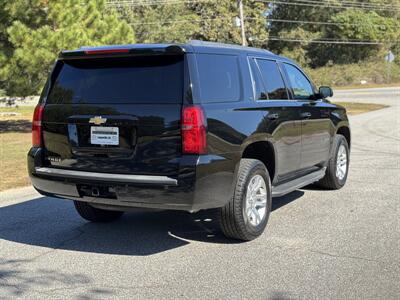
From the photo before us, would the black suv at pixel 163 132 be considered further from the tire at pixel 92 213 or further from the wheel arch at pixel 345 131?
the wheel arch at pixel 345 131

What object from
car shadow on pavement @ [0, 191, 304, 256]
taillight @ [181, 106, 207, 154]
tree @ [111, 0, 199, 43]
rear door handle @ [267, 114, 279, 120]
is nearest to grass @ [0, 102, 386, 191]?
car shadow on pavement @ [0, 191, 304, 256]

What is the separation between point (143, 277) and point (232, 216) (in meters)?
1.17

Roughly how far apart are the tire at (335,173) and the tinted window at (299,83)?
3.46 ft

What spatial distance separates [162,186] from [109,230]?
5.47 ft

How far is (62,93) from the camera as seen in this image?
18.5 ft

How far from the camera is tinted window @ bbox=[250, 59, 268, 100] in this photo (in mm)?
6024

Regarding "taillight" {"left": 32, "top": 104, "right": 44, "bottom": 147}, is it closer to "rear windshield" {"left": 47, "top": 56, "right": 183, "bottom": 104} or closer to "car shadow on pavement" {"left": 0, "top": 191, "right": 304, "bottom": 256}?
"rear windshield" {"left": 47, "top": 56, "right": 183, "bottom": 104}

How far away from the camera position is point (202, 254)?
5.35 metres

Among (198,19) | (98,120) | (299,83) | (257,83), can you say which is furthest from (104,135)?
(198,19)

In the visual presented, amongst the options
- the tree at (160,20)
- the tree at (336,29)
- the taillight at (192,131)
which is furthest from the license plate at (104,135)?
the tree at (336,29)

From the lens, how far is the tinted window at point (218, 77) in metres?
5.18

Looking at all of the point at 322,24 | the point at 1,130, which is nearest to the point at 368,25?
the point at 322,24

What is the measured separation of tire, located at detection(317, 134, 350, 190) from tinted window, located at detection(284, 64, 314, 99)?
1055 millimetres

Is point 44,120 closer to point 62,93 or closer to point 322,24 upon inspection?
point 62,93
